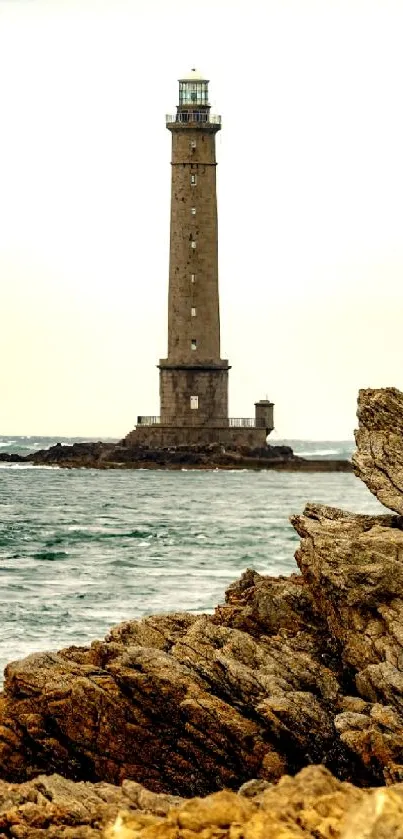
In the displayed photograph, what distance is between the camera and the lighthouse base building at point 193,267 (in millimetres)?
73938

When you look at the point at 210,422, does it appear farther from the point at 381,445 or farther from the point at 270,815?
the point at 270,815

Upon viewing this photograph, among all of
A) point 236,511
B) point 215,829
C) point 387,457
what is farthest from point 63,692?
point 236,511

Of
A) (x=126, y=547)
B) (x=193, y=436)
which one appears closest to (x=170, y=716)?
(x=126, y=547)

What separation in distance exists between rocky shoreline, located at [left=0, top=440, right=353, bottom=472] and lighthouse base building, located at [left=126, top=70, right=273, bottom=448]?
2.39m

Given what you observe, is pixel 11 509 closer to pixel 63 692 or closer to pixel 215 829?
pixel 63 692

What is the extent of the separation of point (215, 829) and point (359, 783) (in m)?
4.35

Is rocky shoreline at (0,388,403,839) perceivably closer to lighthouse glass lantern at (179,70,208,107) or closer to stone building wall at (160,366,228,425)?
stone building wall at (160,366,228,425)

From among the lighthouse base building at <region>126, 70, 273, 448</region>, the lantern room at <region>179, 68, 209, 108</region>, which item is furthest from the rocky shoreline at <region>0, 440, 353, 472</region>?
the lantern room at <region>179, 68, 209, 108</region>

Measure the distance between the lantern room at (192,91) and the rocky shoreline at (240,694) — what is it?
2544 inches

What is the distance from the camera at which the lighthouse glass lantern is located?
7638 centimetres

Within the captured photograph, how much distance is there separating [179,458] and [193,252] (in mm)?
11393

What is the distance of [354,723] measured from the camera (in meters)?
10.2

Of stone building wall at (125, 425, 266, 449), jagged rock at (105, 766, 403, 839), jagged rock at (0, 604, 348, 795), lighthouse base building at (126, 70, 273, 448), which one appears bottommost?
jagged rock at (0, 604, 348, 795)

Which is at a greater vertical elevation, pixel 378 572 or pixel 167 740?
pixel 378 572
